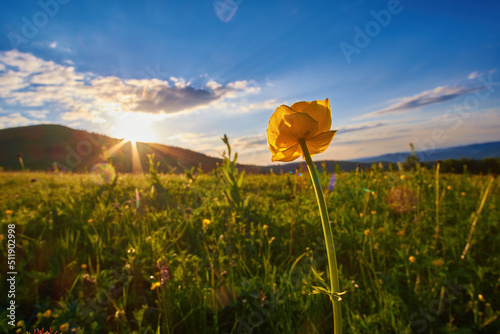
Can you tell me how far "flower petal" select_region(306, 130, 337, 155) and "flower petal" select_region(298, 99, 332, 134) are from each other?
20 millimetres

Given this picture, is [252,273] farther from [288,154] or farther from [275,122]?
[275,122]

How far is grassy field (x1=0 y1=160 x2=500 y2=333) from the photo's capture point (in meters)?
1.50

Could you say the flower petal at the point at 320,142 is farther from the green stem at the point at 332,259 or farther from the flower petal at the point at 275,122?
the green stem at the point at 332,259

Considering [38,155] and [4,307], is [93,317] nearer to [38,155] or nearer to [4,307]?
[4,307]

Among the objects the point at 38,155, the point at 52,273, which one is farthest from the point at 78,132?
the point at 52,273

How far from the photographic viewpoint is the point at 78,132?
43375mm

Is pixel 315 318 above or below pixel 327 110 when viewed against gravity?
below

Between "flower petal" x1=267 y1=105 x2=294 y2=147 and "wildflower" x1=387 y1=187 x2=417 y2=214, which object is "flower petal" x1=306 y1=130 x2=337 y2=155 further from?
"wildflower" x1=387 y1=187 x2=417 y2=214

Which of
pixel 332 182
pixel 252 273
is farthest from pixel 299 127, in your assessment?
pixel 332 182

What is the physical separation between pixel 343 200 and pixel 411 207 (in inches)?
34.3

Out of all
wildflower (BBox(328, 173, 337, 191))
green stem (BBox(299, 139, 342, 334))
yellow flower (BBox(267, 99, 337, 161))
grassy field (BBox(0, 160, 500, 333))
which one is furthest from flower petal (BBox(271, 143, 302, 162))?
wildflower (BBox(328, 173, 337, 191))

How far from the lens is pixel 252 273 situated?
6.69ft

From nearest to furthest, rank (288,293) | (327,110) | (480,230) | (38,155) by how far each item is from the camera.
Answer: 1. (327,110)
2. (288,293)
3. (480,230)
4. (38,155)

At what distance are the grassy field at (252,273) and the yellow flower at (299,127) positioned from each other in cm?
104
